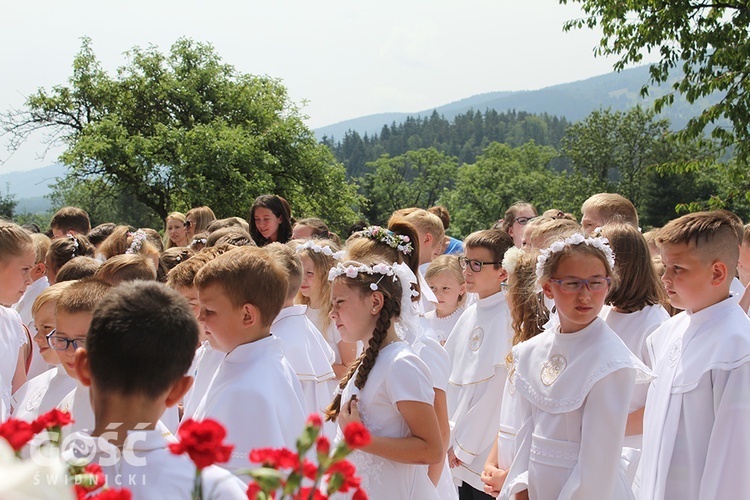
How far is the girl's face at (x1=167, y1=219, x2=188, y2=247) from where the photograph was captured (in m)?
10.4

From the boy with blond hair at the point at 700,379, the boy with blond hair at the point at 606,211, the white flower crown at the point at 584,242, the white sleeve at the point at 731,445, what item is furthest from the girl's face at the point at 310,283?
the white sleeve at the point at 731,445

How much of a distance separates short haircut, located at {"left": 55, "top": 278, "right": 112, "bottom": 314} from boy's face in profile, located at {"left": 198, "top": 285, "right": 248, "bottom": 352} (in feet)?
1.83

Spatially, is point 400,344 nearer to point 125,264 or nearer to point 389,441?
point 389,441

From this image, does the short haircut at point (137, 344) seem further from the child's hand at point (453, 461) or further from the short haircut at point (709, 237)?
the child's hand at point (453, 461)

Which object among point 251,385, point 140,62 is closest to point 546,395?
point 251,385

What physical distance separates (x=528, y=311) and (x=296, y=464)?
3.38m

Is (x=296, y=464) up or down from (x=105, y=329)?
down

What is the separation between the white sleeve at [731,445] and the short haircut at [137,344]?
2.65m

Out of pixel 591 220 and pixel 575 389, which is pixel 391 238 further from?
pixel 575 389

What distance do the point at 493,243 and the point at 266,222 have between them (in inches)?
132

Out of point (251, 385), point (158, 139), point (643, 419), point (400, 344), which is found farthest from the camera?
point (158, 139)

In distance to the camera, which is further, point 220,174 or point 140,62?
point 140,62

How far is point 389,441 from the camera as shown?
3596mm

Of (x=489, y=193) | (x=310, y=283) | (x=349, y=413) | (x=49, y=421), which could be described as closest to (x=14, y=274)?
(x=310, y=283)
